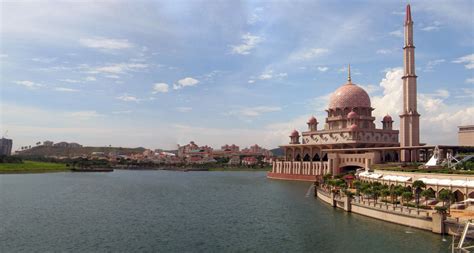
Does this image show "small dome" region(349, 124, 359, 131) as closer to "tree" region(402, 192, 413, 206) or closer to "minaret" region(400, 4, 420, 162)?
"minaret" region(400, 4, 420, 162)

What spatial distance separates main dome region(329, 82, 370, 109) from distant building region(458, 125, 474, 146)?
32.4m

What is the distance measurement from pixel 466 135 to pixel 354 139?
40246 mm

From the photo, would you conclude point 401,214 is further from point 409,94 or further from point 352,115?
point 352,115

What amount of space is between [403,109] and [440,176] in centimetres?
3221

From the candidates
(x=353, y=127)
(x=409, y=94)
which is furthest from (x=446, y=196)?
(x=353, y=127)

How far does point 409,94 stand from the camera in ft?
228

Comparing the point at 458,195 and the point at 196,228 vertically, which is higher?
the point at 458,195

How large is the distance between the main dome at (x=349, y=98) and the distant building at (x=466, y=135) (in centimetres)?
3244

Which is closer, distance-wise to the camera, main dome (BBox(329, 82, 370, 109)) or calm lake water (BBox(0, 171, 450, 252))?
calm lake water (BBox(0, 171, 450, 252))

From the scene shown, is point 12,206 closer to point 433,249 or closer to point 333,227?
point 333,227

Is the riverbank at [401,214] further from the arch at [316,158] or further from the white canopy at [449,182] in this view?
the arch at [316,158]

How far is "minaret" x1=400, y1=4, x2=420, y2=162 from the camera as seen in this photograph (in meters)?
69.3

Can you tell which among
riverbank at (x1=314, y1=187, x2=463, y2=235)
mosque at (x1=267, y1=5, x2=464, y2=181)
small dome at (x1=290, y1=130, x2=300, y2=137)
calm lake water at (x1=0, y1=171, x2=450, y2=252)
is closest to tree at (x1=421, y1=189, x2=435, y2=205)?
riverbank at (x1=314, y1=187, x2=463, y2=235)

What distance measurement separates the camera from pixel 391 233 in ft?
103
